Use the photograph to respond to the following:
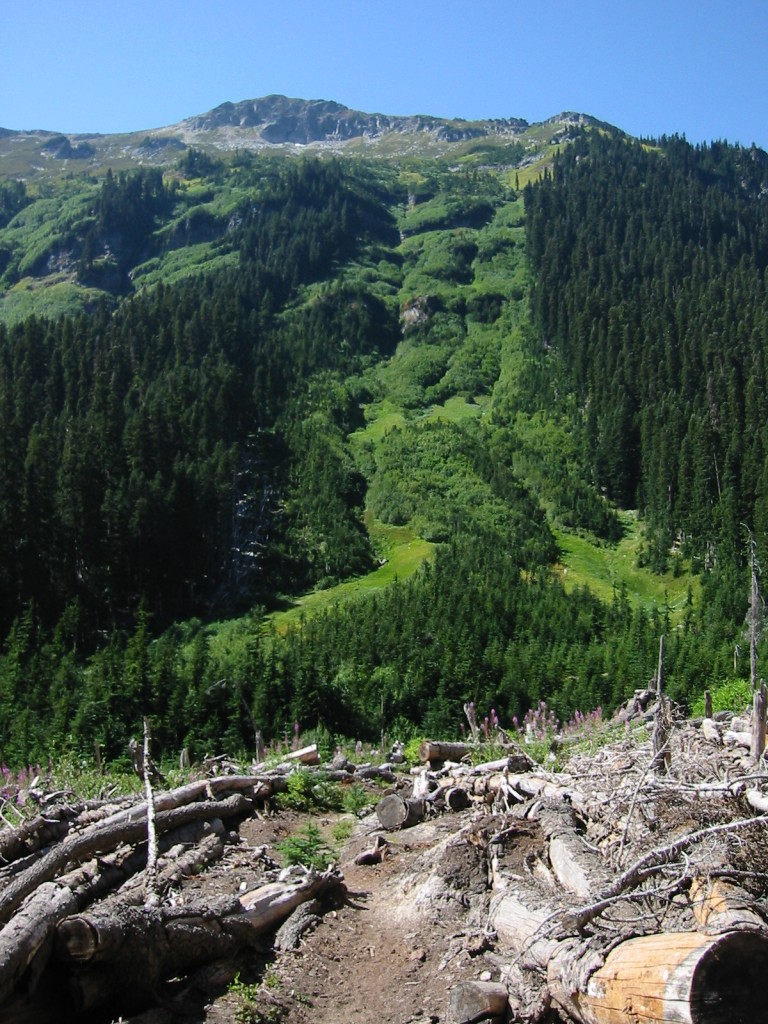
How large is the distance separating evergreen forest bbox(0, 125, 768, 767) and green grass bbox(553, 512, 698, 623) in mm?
560

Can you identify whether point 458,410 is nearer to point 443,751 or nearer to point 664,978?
point 443,751

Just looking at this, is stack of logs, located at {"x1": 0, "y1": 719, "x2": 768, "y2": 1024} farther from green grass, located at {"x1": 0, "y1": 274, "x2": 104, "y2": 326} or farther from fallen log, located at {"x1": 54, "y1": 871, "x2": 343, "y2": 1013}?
green grass, located at {"x1": 0, "y1": 274, "x2": 104, "y2": 326}

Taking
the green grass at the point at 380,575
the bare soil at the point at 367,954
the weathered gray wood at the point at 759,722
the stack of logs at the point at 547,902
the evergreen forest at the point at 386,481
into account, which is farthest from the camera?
the green grass at the point at 380,575

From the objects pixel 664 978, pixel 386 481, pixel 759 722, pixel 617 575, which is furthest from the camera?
pixel 386 481

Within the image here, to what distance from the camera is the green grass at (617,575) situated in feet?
188

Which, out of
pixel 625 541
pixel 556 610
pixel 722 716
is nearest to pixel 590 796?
pixel 722 716

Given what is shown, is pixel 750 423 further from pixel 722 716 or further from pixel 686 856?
pixel 686 856

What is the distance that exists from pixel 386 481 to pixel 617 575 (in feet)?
72.1

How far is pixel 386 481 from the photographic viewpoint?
73.4 meters

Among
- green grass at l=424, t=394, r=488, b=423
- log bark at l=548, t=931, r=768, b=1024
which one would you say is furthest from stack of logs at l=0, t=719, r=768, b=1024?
green grass at l=424, t=394, r=488, b=423

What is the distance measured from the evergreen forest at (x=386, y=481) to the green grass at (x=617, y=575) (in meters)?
0.56

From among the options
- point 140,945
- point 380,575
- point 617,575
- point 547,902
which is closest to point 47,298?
point 380,575

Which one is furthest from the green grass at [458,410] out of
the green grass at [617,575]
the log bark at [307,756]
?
the log bark at [307,756]

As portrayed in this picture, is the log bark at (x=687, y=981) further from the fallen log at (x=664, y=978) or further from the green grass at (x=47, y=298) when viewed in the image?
the green grass at (x=47, y=298)
